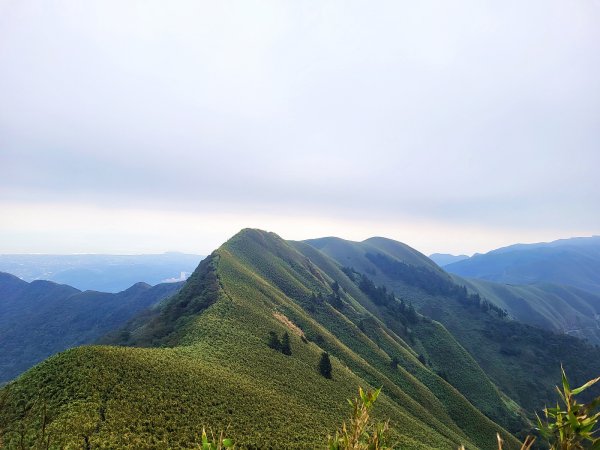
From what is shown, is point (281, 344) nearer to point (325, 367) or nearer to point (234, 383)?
point (325, 367)

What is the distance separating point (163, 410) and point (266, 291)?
59221 mm

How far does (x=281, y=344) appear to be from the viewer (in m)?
63.5

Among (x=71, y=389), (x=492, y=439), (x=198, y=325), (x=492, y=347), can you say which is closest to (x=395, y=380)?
(x=492, y=439)

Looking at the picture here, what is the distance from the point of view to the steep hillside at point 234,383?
101 ft

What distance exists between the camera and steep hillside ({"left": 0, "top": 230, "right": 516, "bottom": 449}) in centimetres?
3086

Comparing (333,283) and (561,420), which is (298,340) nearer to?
(561,420)

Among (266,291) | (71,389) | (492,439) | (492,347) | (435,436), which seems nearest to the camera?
(71,389)

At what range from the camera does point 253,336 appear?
6331 centimetres

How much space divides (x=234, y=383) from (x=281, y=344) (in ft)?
67.1

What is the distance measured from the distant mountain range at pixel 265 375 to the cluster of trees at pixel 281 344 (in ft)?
1.35

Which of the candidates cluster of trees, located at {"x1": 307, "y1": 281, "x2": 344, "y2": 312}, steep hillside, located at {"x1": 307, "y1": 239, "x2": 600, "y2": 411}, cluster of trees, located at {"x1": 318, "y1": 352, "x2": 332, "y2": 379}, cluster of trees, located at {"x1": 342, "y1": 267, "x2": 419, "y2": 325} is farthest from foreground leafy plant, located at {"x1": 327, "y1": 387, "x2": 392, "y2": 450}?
cluster of trees, located at {"x1": 342, "y1": 267, "x2": 419, "y2": 325}

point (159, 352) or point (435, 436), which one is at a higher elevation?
point (159, 352)

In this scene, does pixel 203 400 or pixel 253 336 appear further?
pixel 253 336

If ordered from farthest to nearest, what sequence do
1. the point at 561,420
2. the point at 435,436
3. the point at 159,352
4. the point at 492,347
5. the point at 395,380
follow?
the point at 492,347
the point at 395,380
the point at 435,436
the point at 159,352
the point at 561,420
